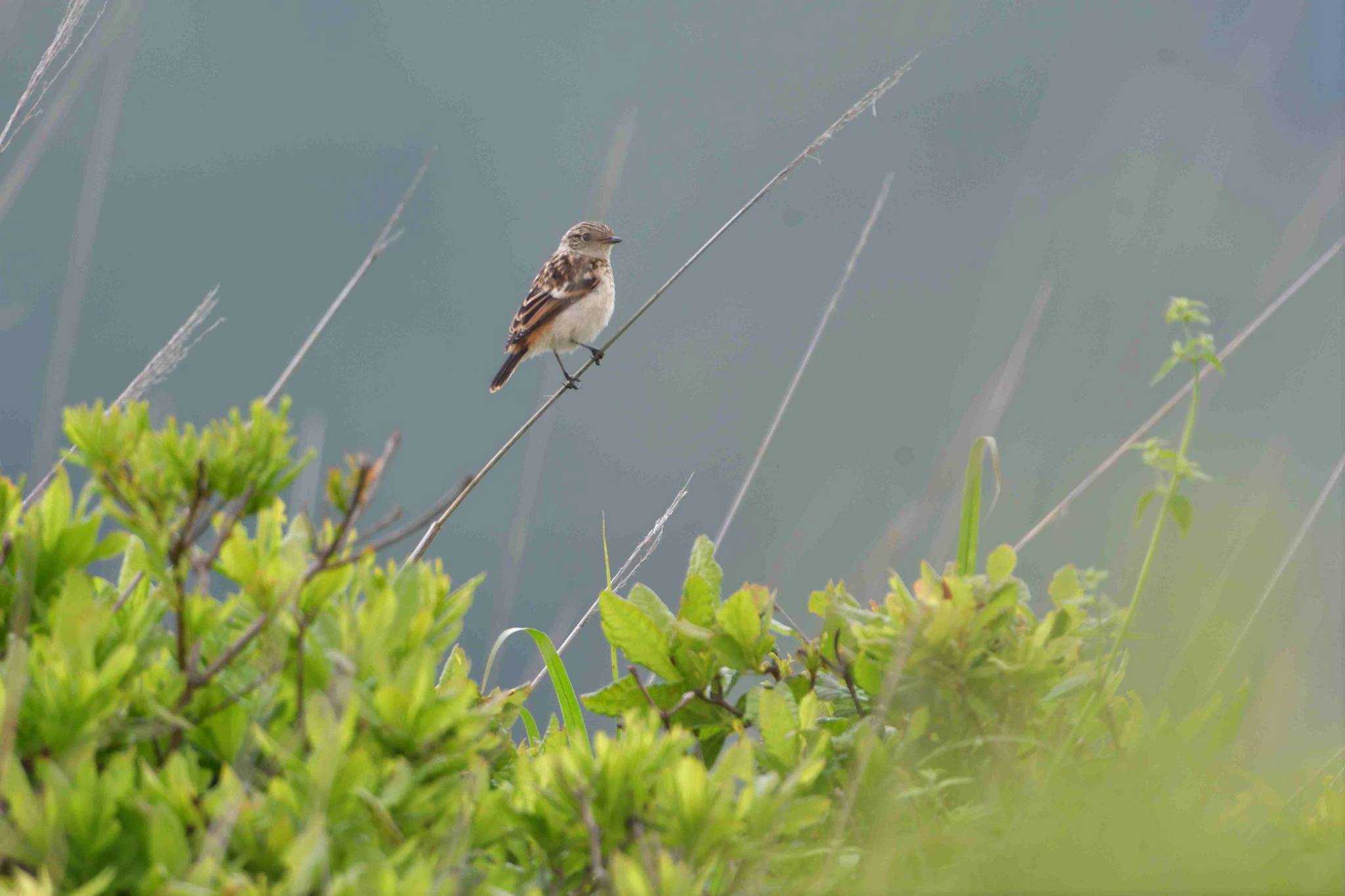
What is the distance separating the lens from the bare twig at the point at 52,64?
2688 mm

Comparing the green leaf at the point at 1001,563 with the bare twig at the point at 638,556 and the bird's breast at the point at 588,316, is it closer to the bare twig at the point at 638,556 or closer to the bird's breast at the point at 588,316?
the bare twig at the point at 638,556

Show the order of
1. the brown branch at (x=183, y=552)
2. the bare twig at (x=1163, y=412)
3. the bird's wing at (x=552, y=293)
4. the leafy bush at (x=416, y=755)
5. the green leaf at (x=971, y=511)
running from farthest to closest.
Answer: the bird's wing at (x=552, y=293) < the bare twig at (x=1163, y=412) < the green leaf at (x=971, y=511) < the brown branch at (x=183, y=552) < the leafy bush at (x=416, y=755)

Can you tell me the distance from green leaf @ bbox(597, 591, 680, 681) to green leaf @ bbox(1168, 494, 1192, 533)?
2.35 feet

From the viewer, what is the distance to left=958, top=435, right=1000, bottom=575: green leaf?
6.22 feet

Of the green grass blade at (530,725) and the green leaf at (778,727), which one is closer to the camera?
the green leaf at (778,727)

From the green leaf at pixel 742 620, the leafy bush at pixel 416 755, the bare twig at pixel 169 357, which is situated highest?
the bare twig at pixel 169 357

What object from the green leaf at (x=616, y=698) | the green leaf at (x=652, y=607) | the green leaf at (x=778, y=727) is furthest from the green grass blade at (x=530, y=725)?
the green leaf at (x=778, y=727)

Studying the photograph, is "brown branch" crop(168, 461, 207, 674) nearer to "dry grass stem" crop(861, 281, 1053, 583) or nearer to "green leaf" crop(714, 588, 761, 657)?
"green leaf" crop(714, 588, 761, 657)

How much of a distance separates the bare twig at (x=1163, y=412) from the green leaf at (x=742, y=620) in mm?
449

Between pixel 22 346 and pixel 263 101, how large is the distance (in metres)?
25.7

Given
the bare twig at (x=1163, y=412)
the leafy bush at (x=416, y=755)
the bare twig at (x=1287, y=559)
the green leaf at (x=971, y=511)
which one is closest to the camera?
the leafy bush at (x=416, y=755)

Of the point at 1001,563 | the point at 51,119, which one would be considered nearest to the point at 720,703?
the point at 1001,563

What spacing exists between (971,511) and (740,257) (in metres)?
33.9

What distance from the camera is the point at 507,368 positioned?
6.59 metres
